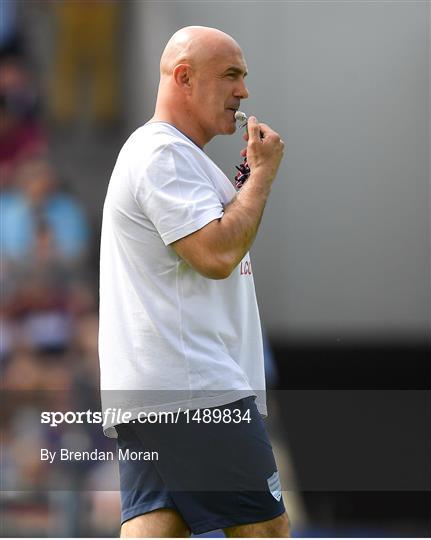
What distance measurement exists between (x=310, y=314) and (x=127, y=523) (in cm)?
243

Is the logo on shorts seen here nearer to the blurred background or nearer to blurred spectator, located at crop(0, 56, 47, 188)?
the blurred background

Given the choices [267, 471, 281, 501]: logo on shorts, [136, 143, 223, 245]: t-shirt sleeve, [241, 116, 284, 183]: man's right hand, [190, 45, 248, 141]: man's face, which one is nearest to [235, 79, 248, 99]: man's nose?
[190, 45, 248, 141]: man's face

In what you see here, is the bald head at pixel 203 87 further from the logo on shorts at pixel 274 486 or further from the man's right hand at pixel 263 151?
the logo on shorts at pixel 274 486

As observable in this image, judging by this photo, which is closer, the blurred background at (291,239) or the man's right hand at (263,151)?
the man's right hand at (263,151)

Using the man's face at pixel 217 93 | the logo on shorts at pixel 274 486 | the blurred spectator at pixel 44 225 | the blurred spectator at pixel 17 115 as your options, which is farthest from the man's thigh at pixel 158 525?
the blurred spectator at pixel 17 115

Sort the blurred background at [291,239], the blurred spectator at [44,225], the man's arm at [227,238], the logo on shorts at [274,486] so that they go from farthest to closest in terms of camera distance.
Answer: the blurred spectator at [44,225]
the blurred background at [291,239]
the logo on shorts at [274,486]
the man's arm at [227,238]

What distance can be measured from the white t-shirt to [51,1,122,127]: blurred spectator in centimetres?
250

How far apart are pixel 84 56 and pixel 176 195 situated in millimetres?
2863

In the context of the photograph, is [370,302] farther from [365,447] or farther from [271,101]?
[271,101]

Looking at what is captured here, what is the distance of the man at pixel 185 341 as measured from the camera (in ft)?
8.72

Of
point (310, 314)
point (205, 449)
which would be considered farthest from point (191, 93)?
point (310, 314)

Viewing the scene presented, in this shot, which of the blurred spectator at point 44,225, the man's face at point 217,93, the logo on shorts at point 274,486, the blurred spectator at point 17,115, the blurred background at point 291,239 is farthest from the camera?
the blurred spectator at point 17,115

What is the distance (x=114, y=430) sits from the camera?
9.23ft

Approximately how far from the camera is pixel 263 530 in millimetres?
2691
